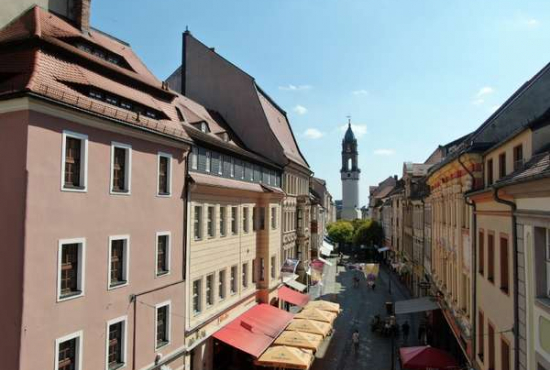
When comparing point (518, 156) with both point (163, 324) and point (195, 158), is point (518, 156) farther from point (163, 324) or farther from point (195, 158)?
point (163, 324)

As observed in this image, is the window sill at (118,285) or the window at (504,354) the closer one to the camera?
the window at (504,354)

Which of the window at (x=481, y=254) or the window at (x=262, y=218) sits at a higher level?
the window at (x=262, y=218)

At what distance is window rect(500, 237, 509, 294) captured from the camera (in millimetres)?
13508

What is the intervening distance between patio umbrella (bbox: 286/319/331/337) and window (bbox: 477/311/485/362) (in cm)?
987

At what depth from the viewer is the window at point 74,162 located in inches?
517

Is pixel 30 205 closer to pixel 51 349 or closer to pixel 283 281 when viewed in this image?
pixel 51 349

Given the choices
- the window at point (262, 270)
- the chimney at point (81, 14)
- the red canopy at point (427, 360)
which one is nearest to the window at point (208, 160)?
the chimney at point (81, 14)

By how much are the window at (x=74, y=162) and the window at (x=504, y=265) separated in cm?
1230

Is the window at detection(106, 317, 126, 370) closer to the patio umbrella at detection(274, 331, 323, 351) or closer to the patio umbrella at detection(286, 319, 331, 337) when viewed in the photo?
the patio umbrella at detection(274, 331, 323, 351)

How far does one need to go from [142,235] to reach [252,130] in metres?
20.4

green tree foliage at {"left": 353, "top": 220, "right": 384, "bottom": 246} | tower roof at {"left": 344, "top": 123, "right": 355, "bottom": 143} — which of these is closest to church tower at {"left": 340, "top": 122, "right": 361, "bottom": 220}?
tower roof at {"left": 344, "top": 123, "right": 355, "bottom": 143}

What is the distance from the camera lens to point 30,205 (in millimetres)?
11977

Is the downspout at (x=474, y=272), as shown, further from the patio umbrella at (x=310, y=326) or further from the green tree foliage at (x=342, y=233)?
the green tree foliage at (x=342, y=233)

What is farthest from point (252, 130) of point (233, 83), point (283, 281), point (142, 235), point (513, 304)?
point (513, 304)
